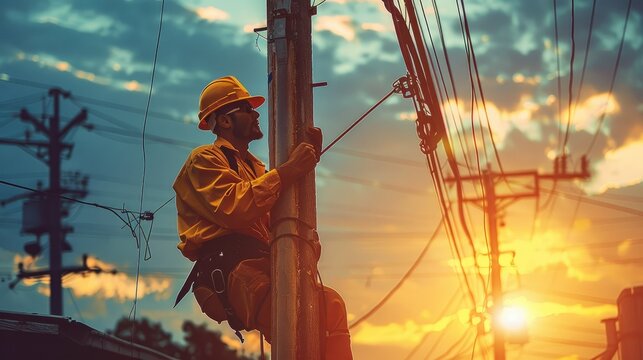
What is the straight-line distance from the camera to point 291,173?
584 cm

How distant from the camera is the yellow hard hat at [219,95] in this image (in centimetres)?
635

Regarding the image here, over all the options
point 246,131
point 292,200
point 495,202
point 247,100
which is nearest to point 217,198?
point 292,200

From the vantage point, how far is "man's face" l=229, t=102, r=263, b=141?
20.8ft

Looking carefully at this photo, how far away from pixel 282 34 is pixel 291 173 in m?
0.94

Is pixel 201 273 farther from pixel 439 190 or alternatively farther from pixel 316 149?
pixel 439 190

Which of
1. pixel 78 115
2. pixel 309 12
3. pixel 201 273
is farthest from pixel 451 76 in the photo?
Result: pixel 78 115

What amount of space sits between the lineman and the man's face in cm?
15

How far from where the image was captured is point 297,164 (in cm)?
586

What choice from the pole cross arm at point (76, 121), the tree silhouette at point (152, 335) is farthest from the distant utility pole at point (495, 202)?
the tree silhouette at point (152, 335)

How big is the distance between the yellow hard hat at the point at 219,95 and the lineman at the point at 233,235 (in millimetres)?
272

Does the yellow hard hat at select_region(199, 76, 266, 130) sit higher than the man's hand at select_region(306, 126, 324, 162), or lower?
higher

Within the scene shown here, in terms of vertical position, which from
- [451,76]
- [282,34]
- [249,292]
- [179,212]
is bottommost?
[249,292]

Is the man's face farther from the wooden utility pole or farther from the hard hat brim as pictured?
the wooden utility pole

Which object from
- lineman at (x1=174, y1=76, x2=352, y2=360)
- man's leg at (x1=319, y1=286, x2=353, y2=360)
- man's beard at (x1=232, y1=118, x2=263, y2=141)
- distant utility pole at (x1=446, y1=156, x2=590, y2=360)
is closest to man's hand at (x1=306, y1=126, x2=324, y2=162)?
lineman at (x1=174, y1=76, x2=352, y2=360)
